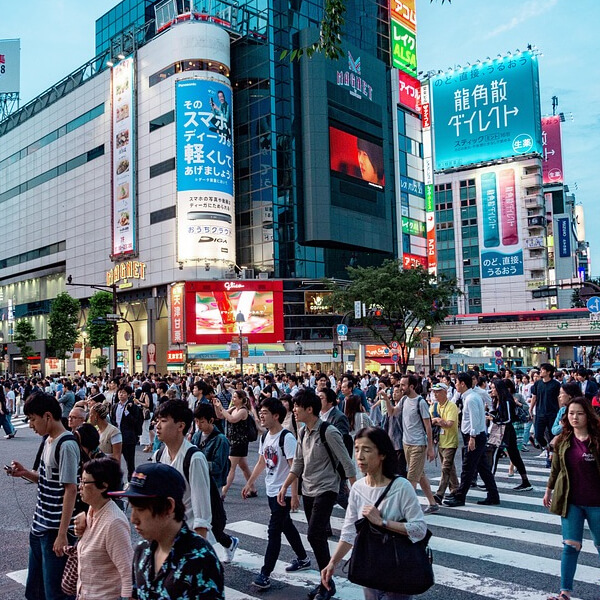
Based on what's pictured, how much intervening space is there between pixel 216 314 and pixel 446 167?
58080mm

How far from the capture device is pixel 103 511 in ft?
11.9

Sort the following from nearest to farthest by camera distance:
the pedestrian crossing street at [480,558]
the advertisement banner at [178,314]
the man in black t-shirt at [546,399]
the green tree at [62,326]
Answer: the pedestrian crossing street at [480,558], the man in black t-shirt at [546,399], the advertisement banner at [178,314], the green tree at [62,326]

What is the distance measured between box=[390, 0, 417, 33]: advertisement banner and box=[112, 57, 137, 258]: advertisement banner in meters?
27.3

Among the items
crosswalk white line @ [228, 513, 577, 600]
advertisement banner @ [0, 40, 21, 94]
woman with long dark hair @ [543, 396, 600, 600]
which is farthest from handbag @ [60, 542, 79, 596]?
advertisement banner @ [0, 40, 21, 94]

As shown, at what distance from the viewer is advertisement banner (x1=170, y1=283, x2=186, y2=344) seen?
162ft

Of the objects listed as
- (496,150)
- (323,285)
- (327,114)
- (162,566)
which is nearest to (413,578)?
(162,566)

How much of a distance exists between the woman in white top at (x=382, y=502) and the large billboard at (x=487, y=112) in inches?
3610

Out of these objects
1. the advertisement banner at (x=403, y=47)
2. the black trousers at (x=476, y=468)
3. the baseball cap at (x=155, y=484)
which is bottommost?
the black trousers at (x=476, y=468)

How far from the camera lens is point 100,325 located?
52.3 metres

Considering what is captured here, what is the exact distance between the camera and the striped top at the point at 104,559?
350 cm

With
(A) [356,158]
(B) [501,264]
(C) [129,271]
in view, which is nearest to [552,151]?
(B) [501,264]

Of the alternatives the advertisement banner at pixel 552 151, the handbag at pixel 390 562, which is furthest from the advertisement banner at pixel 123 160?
the advertisement banner at pixel 552 151

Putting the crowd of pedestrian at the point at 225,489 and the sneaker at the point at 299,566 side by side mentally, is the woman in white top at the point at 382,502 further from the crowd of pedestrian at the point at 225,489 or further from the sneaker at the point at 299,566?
the sneaker at the point at 299,566

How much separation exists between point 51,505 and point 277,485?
258 cm
